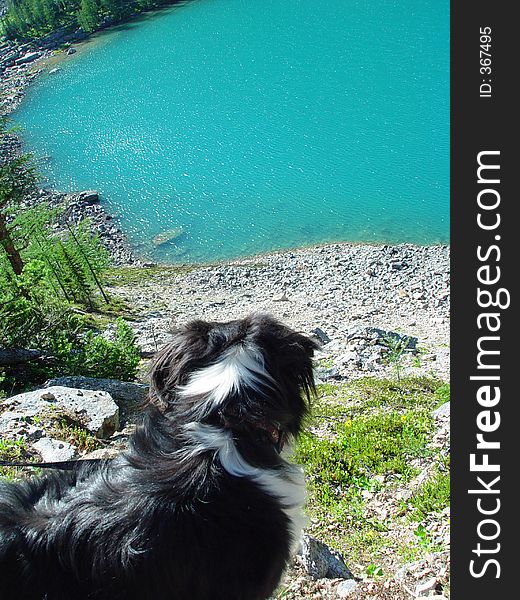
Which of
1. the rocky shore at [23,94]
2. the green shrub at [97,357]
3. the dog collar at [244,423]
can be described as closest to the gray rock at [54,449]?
the dog collar at [244,423]

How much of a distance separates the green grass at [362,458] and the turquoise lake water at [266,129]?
17.4 metres

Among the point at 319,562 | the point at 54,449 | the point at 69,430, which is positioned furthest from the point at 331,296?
the point at 319,562

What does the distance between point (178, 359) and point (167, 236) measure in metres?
27.2

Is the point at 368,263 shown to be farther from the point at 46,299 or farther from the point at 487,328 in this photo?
the point at 487,328

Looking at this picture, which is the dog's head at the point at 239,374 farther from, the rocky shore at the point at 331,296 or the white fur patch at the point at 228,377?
the rocky shore at the point at 331,296

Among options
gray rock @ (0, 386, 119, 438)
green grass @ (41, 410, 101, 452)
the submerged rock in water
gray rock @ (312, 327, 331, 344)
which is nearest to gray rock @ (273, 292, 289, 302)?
gray rock @ (312, 327, 331, 344)

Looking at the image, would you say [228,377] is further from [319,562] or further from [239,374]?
[319,562]

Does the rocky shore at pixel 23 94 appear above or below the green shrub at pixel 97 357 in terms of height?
below

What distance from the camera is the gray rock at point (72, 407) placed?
671 centimetres

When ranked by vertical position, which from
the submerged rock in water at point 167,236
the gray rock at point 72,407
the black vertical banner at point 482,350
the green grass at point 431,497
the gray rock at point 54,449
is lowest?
the submerged rock in water at point 167,236

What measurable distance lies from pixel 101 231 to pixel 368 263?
14.1 meters

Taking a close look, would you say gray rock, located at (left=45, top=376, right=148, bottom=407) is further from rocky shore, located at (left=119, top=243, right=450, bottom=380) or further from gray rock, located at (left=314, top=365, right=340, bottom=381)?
rocky shore, located at (left=119, top=243, right=450, bottom=380)

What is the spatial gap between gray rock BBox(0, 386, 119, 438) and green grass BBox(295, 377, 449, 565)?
86.9 inches

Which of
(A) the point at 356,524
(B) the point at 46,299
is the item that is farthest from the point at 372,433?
(B) the point at 46,299
